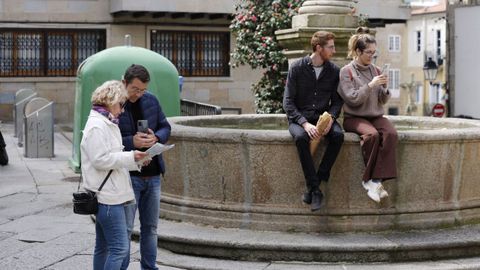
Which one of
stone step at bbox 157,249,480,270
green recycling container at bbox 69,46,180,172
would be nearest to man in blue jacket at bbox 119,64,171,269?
stone step at bbox 157,249,480,270

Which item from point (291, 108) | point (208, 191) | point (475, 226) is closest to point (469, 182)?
point (475, 226)

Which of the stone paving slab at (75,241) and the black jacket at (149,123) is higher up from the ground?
the black jacket at (149,123)

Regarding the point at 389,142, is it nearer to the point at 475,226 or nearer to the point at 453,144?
the point at 453,144

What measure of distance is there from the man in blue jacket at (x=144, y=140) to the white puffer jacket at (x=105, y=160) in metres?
0.39

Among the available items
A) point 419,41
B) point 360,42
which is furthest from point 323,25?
point 419,41

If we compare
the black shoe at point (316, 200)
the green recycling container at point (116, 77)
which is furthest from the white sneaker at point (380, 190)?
the green recycling container at point (116, 77)

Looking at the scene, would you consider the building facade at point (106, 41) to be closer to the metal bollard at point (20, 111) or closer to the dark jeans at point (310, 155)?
the metal bollard at point (20, 111)

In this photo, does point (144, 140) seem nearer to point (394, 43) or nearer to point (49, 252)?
point (49, 252)

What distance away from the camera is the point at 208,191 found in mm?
7902

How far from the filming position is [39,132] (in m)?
15.8

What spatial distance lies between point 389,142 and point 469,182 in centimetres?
114

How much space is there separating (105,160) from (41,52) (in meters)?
22.0

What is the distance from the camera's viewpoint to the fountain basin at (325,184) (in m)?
7.54

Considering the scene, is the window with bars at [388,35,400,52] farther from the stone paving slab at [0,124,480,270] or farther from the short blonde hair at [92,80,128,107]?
the short blonde hair at [92,80,128,107]
